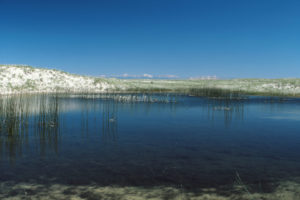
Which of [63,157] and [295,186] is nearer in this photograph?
[295,186]

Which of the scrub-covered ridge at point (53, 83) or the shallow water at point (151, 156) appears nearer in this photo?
the shallow water at point (151, 156)

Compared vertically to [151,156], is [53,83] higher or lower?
higher

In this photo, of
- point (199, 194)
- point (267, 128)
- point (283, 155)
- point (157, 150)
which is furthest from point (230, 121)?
point (199, 194)

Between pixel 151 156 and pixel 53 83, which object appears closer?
pixel 151 156

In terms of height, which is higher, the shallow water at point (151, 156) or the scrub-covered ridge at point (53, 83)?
the scrub-covered ridge at point (53, 83)

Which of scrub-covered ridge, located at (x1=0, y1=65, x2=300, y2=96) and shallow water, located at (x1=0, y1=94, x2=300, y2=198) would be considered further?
scrub-covered ridge, located at (x1=0, y1=65, x2=300, y2=96)

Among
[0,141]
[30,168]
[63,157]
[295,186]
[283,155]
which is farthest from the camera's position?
[0,141]

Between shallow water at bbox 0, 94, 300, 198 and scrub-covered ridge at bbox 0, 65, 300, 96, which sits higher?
scrub-covered ridge at bbox 0, 65, 300, 96

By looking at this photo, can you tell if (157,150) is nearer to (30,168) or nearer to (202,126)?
(30,168)

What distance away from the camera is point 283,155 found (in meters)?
7.03

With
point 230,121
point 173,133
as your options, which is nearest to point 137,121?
point 173,133

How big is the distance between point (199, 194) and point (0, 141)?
21.9ft

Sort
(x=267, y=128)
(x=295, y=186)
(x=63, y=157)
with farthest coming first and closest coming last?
(x=267, y=128) < (x=63, y=157) < (x=295, y=186)

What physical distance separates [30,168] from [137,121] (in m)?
7.10
